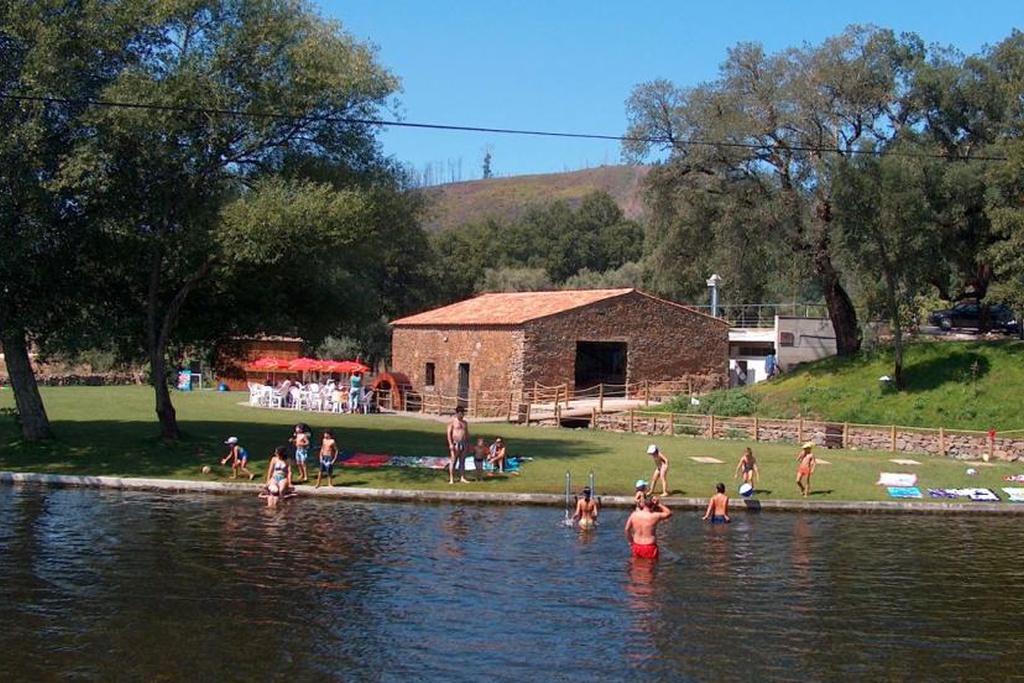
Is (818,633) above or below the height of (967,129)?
below

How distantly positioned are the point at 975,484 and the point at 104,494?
22.1 m

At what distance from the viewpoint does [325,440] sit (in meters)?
27.3

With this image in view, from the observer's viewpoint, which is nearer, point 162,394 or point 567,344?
point 162,394

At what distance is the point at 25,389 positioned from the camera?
31484 mm

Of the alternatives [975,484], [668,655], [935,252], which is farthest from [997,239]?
[668,655]

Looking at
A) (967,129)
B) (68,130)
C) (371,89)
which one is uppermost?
(967,129)

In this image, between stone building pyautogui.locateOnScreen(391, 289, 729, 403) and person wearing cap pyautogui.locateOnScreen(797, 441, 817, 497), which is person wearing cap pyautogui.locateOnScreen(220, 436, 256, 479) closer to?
person wearing cap pyautogui.locateOnScreen(797, 441, 817, 497)

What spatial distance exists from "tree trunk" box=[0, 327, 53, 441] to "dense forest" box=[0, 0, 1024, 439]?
7 cm

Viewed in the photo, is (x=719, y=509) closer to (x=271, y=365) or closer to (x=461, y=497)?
(x=461, y=497)

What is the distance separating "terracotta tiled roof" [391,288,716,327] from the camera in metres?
52.1

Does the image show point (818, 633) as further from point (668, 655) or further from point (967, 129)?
point (967, 129)

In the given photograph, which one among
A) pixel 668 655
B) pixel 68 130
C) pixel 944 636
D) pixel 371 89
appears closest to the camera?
pixel 668 655

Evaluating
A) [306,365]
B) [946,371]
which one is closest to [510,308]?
[306,365]

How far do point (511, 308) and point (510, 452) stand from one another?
2223 cm
